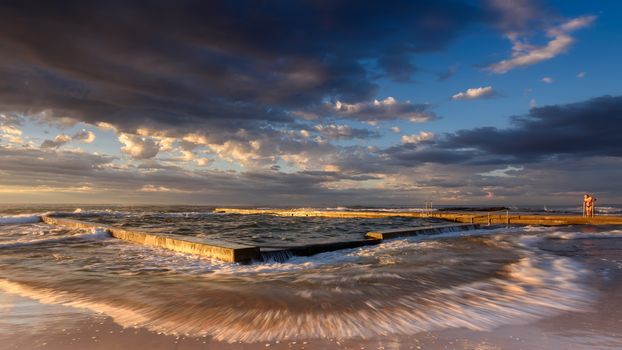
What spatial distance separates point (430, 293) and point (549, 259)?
19.1ft

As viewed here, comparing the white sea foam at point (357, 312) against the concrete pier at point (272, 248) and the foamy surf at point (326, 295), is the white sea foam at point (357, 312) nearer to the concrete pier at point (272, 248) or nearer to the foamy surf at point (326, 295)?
the foamy surf at point (326, 295)

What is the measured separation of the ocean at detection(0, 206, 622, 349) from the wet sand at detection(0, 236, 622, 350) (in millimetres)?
22

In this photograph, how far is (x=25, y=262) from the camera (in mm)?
10117

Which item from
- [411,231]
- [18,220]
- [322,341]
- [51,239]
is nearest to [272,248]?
[322,341]

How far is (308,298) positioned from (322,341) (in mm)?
2039

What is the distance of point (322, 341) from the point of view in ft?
13.4

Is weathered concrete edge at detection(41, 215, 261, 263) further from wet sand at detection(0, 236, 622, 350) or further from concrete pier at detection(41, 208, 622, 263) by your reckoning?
wet sand at detection(0, 236, 622, 350)

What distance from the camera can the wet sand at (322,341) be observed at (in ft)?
12.9

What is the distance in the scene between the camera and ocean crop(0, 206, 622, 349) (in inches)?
169

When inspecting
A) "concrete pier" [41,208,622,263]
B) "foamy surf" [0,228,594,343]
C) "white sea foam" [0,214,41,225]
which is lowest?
"white sea foam" [0,214,41,225]

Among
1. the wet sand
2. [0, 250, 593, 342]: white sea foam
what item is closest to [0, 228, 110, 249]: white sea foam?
[0, 250, 593, 342]: white sea foam

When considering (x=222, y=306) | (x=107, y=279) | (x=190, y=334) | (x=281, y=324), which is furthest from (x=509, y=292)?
(x=107, y=279)

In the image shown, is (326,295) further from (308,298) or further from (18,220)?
(18,220)

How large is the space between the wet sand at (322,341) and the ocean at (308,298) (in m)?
0.02
